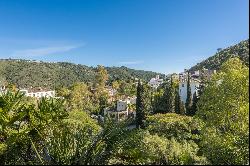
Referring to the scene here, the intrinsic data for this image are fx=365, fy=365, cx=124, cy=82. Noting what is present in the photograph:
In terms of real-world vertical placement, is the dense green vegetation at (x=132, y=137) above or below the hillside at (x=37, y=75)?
below

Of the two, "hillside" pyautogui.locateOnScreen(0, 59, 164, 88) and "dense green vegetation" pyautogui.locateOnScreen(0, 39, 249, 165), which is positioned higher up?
"hillside" pyautogui.locateOnScreen(0, 59, 164, 88)

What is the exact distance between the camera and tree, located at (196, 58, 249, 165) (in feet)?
43.0

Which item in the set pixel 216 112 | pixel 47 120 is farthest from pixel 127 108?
pixel 216 112

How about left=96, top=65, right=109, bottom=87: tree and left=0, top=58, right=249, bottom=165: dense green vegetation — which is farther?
left=96, top=65, right=109, bottom=87: tree

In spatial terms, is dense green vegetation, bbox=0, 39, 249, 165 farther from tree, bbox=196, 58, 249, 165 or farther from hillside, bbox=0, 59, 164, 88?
hillside, bbox=0, 59, 164, 88

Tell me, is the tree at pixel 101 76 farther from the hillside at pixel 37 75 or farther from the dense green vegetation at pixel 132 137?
the hillside at pixel 37 75

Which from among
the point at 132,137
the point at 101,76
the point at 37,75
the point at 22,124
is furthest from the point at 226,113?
the point at 37,75

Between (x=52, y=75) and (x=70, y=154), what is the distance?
473ft

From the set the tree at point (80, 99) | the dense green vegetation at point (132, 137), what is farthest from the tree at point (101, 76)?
the dense green vegetation at point (132, 137)

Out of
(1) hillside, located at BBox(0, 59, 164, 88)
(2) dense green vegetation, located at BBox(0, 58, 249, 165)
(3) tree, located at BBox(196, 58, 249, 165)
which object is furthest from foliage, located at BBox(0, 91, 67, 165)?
(1) hillside, located at BBox(0, 59, 164, 88)

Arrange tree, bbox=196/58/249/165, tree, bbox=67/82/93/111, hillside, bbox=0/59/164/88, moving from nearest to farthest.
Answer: tree, bbox=196/58/249/165 < tree, bbox=67/82/93/111 < hillside, bbox=0/59/164/88

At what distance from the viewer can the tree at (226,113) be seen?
1310 centimetres

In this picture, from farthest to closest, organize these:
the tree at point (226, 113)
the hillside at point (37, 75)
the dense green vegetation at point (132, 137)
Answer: the hillside at point (37, 75) → the tree at point (226, 113) → the dense green vegetation at point (132, 137)

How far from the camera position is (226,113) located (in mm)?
15008
